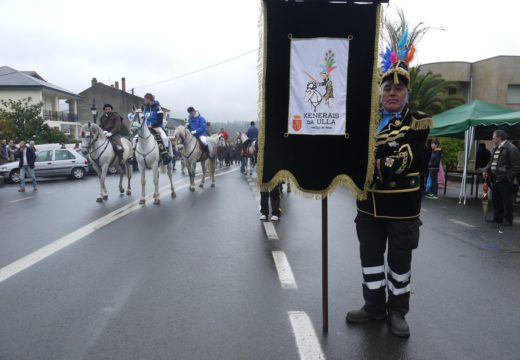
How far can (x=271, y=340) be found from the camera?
12.0 feet

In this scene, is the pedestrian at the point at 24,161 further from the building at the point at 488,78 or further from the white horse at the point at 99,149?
the building at the point at 488,78

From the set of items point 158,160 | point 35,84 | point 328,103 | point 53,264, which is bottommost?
point 53,264

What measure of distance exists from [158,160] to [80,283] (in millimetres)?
A: 7308

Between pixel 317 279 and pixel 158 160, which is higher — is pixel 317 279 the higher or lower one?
the lower one

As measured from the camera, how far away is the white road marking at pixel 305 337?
3408mm

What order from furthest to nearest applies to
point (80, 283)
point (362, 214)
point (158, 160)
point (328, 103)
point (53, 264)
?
point (158, 160)
point (53, 264)
point (80, 283)
point (362, 214)
point (328, 103)

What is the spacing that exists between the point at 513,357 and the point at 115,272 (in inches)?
173

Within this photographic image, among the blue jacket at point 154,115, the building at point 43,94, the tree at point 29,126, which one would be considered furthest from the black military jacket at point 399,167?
the building at point 43,94

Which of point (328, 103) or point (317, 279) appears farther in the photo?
point (317, 279)

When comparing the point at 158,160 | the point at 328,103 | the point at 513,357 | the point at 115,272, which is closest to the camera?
the point at 513,357

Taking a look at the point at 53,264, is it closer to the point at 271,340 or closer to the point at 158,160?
the point at 271,340

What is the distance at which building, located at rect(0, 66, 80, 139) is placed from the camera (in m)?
46.4

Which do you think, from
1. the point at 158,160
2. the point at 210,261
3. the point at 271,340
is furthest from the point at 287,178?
the point at 158,160

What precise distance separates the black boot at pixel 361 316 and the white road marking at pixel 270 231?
350 cm
